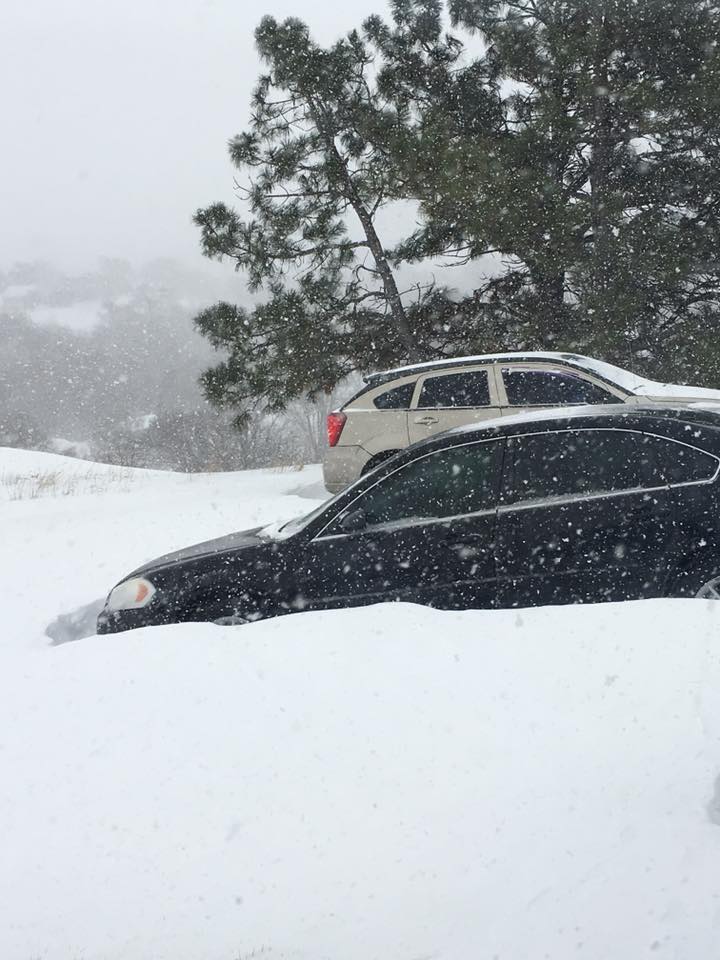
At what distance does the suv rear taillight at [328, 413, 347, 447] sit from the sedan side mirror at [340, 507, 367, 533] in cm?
503

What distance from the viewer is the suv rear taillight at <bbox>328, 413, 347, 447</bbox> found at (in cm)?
941

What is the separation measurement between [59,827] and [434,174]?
16431 mm

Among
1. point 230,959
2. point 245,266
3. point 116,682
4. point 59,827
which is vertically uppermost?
point 245,266

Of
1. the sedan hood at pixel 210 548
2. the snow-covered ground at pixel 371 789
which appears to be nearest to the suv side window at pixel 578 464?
the snow-covered ground at pixel 371 789

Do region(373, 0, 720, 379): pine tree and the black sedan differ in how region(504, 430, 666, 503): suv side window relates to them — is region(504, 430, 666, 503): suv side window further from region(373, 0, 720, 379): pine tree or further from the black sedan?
region(373, 0, 720, 379): pine tree

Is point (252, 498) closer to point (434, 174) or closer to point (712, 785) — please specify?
point (712, 785)

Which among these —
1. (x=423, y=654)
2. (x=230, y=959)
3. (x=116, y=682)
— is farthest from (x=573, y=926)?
(x=116, y=682)

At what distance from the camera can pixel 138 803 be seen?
8.46 ft

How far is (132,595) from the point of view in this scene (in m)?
4.68

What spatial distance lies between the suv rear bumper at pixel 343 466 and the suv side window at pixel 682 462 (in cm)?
519

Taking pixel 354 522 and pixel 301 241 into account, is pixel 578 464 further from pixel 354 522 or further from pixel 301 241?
pixel 301 241

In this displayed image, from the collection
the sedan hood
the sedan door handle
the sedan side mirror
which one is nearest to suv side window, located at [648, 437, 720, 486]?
the sedan door handle

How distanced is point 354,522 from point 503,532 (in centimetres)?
75

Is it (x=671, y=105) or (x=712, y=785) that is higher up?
(x=671, y=105)
